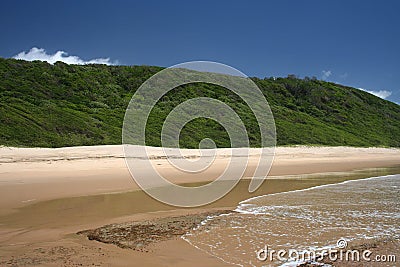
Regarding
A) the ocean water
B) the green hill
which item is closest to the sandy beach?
the ocean water

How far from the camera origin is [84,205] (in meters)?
8.02

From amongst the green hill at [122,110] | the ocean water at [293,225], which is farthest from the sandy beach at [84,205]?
the green hill at [122,110]

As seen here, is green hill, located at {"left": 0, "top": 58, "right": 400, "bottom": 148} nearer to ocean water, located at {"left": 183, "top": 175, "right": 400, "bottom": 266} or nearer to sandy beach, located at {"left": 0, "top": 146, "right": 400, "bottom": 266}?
sandy beach, located at {"left": 0, "top": 146, "right": 400, "bottom": 266}

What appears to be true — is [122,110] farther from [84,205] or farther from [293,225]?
[293,225]

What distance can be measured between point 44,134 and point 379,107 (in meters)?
58.9

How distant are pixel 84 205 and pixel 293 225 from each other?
4548 millimetres

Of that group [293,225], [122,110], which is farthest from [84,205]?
[122,110]

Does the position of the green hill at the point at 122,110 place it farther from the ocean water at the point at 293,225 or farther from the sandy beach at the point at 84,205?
the ocean water at the point at 293,225

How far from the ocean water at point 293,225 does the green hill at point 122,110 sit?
14.0m

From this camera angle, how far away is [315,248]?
5270mm

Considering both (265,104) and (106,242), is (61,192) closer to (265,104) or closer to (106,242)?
(106,242)

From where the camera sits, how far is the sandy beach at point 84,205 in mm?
4707

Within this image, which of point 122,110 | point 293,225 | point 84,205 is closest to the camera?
point 293,225

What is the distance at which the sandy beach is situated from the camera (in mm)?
4707
